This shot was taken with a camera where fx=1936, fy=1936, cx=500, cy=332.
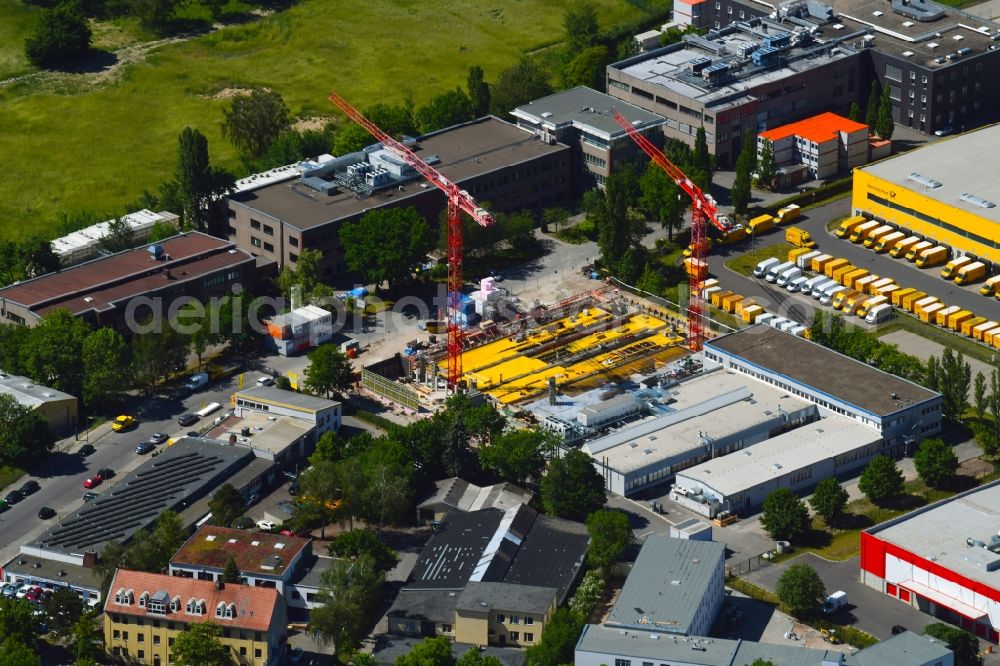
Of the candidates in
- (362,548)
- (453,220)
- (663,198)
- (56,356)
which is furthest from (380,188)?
(362,548)

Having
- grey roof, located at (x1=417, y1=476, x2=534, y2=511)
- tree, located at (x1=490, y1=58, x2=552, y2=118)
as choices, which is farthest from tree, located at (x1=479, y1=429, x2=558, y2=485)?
tree, located at (x1=490, y1=58, x2=552, y2=118)

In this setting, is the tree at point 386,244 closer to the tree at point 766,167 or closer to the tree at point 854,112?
the tree at point 766,167

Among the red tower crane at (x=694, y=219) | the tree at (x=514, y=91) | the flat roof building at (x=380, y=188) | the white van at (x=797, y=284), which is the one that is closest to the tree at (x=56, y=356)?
the flat roof building at (x=380, y=188)

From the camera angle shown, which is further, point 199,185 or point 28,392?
point 199,185

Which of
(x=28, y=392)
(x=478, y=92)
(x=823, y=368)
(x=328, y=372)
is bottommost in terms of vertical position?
(x=823, y=368)

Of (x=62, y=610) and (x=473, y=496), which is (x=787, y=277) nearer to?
(x=473, y=496)

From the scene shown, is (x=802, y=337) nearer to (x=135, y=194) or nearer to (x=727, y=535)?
(x=727, y=535)

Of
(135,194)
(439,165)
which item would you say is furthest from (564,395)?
(135,194)
